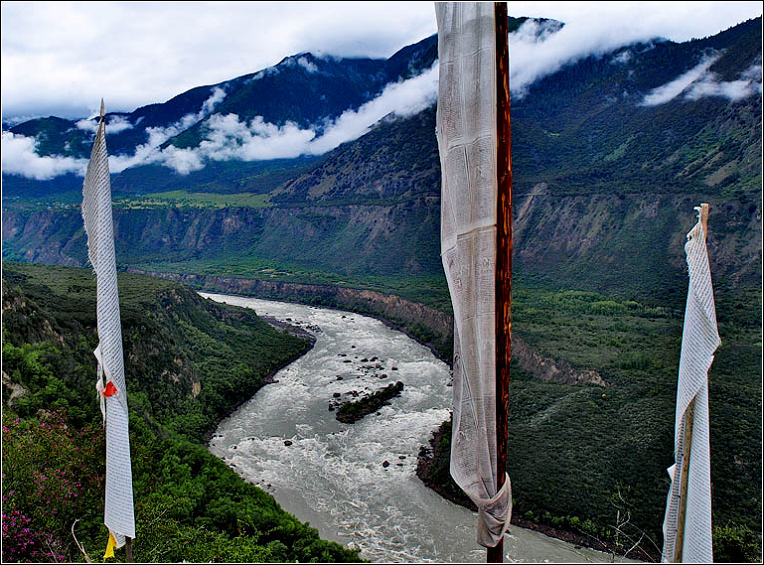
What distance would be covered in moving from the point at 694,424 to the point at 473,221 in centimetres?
92

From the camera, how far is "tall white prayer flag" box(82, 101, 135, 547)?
2.11m

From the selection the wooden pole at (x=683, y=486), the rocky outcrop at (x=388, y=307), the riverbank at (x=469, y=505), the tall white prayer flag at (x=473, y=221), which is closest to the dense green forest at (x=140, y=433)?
the riverbank at (x=469, y=505)

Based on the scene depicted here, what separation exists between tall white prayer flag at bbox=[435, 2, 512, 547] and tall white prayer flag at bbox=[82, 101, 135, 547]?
4.07ft

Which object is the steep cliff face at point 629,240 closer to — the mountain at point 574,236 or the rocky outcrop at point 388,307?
the mountain at point 574,236

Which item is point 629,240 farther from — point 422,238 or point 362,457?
point 362,457

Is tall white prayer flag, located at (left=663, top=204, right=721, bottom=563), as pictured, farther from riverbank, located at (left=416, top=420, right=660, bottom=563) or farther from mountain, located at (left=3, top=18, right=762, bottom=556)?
mountain, located at (left=3, top=18, right=762, bottom=556)

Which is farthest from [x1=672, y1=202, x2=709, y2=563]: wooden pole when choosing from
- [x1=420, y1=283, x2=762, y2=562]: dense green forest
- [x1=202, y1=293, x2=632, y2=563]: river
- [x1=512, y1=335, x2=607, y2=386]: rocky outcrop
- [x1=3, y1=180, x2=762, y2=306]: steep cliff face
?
[x1=3, y1=180, x2=762, y2=306]: steep cliff face

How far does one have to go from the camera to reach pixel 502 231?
1.80 meters

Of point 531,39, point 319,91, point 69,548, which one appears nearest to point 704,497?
point 69,548

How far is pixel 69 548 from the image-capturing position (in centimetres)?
468

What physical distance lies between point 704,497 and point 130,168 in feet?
229

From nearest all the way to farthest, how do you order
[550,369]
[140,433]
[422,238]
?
[140,433]
[550,369]
[422,238]

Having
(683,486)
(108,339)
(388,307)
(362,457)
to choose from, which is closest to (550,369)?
(362,457)

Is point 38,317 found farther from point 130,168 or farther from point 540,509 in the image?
point 130,168
